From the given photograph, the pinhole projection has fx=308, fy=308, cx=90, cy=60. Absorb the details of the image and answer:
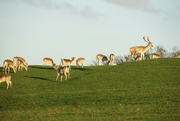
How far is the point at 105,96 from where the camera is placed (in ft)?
68.2

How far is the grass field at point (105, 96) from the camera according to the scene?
15820 millimetres

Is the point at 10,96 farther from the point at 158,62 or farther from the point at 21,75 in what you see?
the point at 158,62

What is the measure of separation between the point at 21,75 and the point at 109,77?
1125 cm

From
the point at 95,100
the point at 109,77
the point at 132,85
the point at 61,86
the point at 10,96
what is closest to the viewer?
the point at 95,100

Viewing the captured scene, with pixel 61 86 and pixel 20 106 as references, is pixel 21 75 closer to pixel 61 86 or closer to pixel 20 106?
pixel 61 86

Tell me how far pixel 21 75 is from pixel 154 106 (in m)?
21.2

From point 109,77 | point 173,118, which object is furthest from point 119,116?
point 109,77

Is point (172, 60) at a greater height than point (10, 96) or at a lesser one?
greater

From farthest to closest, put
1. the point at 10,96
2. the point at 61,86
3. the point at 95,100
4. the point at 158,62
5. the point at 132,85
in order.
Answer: the point at 158,62, the point at 61,86, the point at 132,85, the point at 10,96, the point at 95,100

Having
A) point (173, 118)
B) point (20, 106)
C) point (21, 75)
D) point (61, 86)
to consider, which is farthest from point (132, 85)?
point (21, 75)

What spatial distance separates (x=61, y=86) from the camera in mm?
27000

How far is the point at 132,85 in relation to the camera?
25.3 m

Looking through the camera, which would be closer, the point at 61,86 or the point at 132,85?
the point at 132,85

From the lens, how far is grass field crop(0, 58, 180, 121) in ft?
51.9
